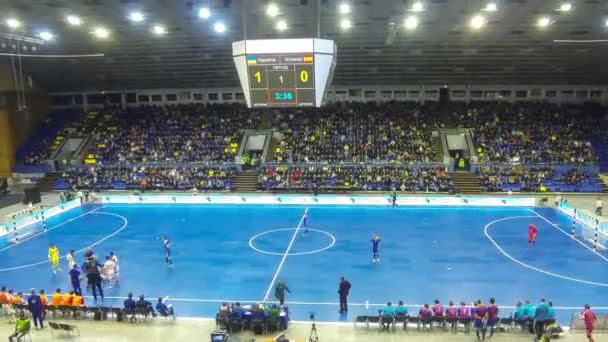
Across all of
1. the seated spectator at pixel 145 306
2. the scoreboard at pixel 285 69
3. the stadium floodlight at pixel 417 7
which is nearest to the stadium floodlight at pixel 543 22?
the stadium floodlight at pixel 417 7

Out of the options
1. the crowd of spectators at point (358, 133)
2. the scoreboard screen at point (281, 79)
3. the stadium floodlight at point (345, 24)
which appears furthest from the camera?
the crowd of spectators at point (358, 133)

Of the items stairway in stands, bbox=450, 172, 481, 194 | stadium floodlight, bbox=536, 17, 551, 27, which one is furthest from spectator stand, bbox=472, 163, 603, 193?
stadium floodlight, bbox=536, 17, 551, 27

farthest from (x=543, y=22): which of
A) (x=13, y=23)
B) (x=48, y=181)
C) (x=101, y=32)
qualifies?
(x=48, y=181)

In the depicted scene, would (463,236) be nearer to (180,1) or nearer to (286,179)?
(286,179)

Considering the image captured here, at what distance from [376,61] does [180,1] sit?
16.3 meters

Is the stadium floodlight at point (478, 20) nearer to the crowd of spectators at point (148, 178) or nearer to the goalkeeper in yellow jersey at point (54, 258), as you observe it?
the crowd of spectators at point (148, 178)

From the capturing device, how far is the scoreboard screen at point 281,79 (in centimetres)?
1419

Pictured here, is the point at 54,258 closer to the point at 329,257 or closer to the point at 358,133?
the point at 329,257

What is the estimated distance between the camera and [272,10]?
2491cm

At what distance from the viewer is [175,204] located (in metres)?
33.2

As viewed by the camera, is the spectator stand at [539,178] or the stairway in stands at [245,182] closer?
the spectator stand at [539,178]

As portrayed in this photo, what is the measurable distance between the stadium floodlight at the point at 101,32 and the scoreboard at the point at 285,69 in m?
17.5

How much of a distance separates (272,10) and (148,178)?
63.3 ft

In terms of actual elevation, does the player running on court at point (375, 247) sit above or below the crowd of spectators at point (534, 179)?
below
